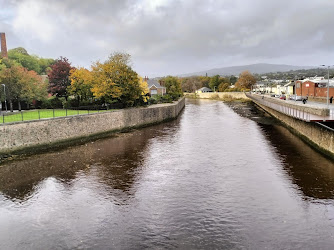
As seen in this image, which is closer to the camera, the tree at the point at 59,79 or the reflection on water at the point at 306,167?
the reflection on water at the point at 306,167

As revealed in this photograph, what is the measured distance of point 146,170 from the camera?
2427 centimetres

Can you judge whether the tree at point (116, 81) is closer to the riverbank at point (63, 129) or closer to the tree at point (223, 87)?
the riverbank at point (63, 129)

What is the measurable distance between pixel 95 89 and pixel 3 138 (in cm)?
2074

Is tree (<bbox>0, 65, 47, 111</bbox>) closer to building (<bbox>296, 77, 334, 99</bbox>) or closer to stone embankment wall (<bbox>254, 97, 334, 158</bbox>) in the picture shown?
stone embankment wall (<bbox>254, 97, 334, 158</bbox>)

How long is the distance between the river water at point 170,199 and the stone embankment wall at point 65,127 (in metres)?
2.68

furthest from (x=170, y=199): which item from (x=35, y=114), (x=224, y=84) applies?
(x=224, y=84)

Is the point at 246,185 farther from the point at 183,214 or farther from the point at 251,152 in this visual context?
the point at 251,152

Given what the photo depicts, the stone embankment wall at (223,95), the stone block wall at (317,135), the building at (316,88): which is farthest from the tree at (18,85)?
the stone embankment wall at (223,95)

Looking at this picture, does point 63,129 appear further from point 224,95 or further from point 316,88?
point 224,95

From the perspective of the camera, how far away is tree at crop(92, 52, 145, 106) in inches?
1857

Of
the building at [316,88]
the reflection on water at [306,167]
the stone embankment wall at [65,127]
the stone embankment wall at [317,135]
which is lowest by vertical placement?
the reflection on water at [306,167]

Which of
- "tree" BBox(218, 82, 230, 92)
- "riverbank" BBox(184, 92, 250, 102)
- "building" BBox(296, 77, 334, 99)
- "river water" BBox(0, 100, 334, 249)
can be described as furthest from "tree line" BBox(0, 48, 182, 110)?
"tree" BBox(218, 82, 230, 92)

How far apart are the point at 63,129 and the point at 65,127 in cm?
41

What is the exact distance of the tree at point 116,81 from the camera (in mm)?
47156
